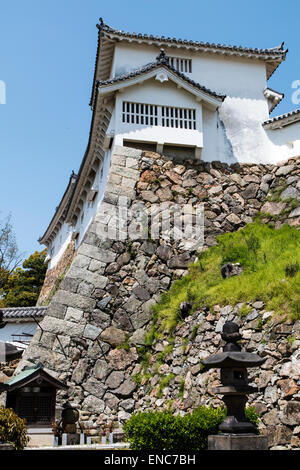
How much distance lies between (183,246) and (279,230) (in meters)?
3.65

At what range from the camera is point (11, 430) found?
33.2 feet

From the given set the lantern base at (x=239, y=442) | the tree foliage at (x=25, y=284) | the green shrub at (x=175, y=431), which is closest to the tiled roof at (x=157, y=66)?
the green shrub at (x=175, y=431)

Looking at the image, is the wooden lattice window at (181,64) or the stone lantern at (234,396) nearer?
the stone lantern at (234,396)

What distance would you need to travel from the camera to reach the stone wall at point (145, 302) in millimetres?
12453

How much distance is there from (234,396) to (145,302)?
27.2ft

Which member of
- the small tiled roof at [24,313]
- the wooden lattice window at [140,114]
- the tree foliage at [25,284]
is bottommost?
the small tiled roof at [24,313]

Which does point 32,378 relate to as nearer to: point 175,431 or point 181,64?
point 175,431

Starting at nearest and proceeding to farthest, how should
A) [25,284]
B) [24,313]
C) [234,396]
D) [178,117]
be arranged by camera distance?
[234,396] → [178,117] → [24,313] → [25,284]

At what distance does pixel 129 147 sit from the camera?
19719 mm

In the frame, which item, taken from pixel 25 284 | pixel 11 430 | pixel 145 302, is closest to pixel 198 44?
pixel 145 302

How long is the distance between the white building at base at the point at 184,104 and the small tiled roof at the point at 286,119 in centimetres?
4

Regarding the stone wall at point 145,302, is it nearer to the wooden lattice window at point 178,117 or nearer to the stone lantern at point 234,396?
the wooden lattice window at point 178,117

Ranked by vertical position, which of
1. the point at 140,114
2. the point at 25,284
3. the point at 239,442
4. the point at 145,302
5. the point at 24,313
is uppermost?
the point at 140,114
